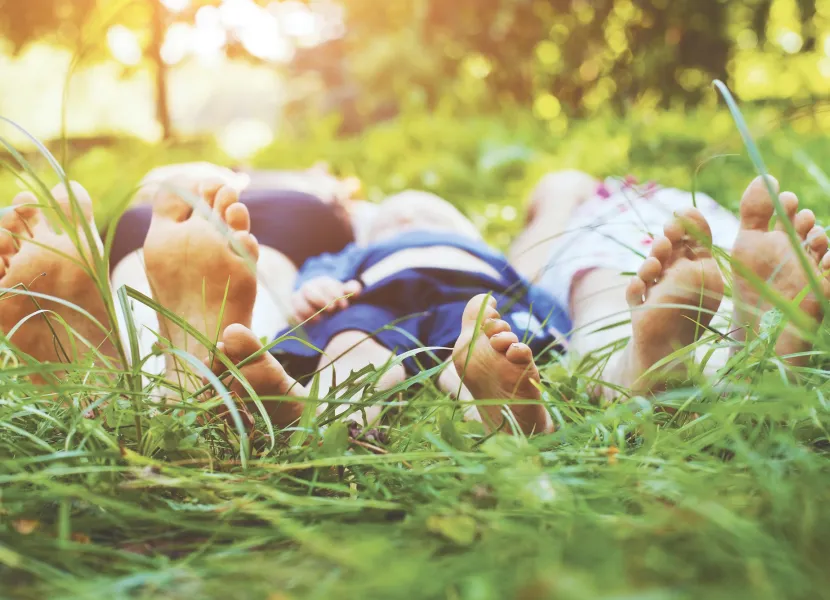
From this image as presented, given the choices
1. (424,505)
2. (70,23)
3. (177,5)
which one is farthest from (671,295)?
(70,23)

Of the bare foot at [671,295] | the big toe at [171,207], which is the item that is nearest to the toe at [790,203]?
the bare foot at [671,295]

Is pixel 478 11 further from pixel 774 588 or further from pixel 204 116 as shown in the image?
pixel 204 116

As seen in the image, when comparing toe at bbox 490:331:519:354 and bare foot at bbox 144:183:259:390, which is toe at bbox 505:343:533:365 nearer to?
toe at bbox 490:331:519:354

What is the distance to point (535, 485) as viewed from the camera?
578 mm

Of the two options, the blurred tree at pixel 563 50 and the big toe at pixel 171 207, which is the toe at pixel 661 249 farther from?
the blurred tree at pixel 563 50

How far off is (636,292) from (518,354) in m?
0.22

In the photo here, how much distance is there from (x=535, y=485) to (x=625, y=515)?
0.08 metres

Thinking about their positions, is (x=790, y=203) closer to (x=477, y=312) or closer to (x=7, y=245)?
(x=477, y=312)

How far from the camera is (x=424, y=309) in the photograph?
1296 millimetres

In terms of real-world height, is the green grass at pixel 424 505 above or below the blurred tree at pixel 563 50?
below

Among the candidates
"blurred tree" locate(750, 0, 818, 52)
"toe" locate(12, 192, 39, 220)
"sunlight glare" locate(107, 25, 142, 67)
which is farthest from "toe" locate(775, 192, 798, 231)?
"sunlight glare" locate(107, 25, 142, 67)

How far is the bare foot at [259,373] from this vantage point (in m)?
0.78

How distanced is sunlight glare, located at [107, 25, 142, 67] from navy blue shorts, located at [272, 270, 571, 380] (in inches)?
226

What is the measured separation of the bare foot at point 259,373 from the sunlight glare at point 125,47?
6.11 meters
